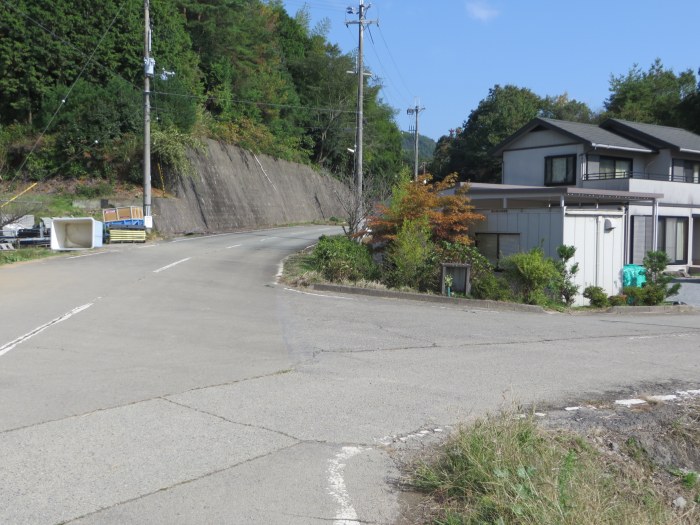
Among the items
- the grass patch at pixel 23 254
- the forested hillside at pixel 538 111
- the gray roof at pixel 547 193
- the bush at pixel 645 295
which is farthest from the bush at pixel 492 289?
the forested hillside at pixel 538 111

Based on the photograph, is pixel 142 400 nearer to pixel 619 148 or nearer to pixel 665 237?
pixel 665 237

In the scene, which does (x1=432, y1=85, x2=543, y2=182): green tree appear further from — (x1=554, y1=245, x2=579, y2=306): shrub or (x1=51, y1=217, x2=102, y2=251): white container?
(x1=554, y1=245, x2=579, y2=306): shrub

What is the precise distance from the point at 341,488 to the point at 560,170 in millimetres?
30378

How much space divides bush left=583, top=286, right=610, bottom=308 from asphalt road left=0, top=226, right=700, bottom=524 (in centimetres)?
116

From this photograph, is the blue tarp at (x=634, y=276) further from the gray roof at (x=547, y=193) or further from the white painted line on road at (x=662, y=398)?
the white painted line on road at (x=662, y=398)

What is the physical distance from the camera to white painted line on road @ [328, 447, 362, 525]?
4492 mm

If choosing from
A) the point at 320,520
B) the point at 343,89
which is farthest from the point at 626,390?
the point at 343,89

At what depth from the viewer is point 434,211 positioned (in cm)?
1923

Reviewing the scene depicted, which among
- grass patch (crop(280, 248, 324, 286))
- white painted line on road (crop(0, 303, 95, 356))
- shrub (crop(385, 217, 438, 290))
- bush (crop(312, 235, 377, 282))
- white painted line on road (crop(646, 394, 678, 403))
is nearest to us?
white painted line on road (crop(646, 394, 678, 403))

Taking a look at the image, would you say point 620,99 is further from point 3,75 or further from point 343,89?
point 3,75

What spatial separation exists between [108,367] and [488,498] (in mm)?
5800

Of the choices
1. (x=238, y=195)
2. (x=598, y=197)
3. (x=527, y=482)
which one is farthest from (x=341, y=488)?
(x=238, y=195)

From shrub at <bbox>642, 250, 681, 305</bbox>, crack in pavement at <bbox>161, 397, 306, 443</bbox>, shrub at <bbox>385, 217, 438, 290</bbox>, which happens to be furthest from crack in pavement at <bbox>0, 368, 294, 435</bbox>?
shrub at <bbox>642, 250, 681, 305</bbox>

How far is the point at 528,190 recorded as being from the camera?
67.3 ft
